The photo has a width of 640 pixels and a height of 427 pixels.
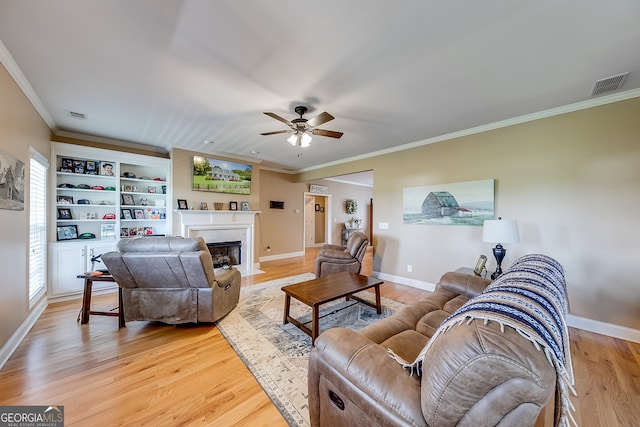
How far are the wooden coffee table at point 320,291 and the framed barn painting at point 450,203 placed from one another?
68.3 inches

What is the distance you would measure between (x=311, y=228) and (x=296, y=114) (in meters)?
5.73

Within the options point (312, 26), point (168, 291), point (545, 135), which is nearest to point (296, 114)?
point (312, 26)

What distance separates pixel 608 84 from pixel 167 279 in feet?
15.8

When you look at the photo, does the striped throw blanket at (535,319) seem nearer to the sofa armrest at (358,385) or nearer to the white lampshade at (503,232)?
the sofa armrest at (358,385)

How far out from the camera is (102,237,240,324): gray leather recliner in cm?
235

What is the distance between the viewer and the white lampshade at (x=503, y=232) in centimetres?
259

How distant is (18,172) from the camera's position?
2293 mm

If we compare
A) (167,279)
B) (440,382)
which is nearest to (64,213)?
(167,279)

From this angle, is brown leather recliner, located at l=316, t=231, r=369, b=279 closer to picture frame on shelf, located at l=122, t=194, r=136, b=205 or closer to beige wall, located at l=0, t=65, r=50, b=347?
beige wall, located at l=0, t=65, r=50, b=347

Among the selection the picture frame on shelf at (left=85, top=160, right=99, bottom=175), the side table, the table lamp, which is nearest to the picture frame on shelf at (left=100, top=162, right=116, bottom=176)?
the picture frame on shelf at (left=85, top=160, right=99, bottom=175)

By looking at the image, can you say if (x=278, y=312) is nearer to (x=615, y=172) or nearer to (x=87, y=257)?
(x=87, y=257)

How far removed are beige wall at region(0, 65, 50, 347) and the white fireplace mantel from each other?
80.9 inches

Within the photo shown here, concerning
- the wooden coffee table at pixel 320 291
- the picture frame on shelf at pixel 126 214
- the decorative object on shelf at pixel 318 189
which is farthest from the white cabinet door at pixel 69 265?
the decorative object on shelf at pixel 318 189

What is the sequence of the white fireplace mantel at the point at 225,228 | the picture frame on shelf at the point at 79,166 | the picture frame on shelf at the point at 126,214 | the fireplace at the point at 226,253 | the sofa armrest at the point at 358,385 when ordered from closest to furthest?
the sofa armrest at the point at 358,385, the picture frame on shelf at the point at 79,166, the picture frame on shelf at the point at 126,214, the white fireplace mantel at the point at 225,228, the fireplace at the point at 226,253
